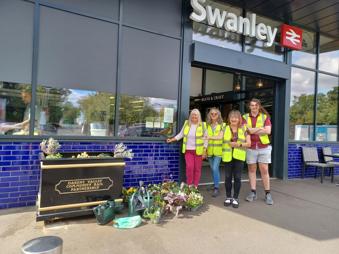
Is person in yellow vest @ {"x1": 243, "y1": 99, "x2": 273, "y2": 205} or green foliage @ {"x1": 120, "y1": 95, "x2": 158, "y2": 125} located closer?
person in yellow vest @ {"x1": 243, "y1": 99, "x2": 273, "y2": 205}

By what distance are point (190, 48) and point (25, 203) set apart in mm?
3772

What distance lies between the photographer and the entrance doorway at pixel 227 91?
652cm

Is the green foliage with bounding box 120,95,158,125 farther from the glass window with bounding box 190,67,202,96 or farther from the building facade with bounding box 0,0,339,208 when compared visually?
the glass window with bounding box 190,67,202,96

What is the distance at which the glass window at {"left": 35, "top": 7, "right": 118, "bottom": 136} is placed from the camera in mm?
3807

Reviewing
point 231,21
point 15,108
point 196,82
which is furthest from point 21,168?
point 196,82

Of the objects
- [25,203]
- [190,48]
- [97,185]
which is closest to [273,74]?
[190,48]

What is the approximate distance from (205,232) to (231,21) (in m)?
3.99

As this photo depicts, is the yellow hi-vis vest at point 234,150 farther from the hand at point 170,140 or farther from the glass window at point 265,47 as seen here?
the glass window at point 265,47

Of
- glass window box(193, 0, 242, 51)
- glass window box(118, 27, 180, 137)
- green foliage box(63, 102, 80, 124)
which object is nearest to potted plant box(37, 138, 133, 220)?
green foliage box(63, 102, 80, 124)

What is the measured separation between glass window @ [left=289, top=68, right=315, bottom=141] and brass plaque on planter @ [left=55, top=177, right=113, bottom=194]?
495cm

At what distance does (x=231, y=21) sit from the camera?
16.8ft

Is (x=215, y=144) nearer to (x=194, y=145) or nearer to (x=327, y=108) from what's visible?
(x=194, y=145)

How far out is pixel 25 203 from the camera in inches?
143

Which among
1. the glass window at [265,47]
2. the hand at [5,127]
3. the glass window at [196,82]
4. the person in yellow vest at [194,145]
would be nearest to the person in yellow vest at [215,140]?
the person in yellow vest at [194,145]
